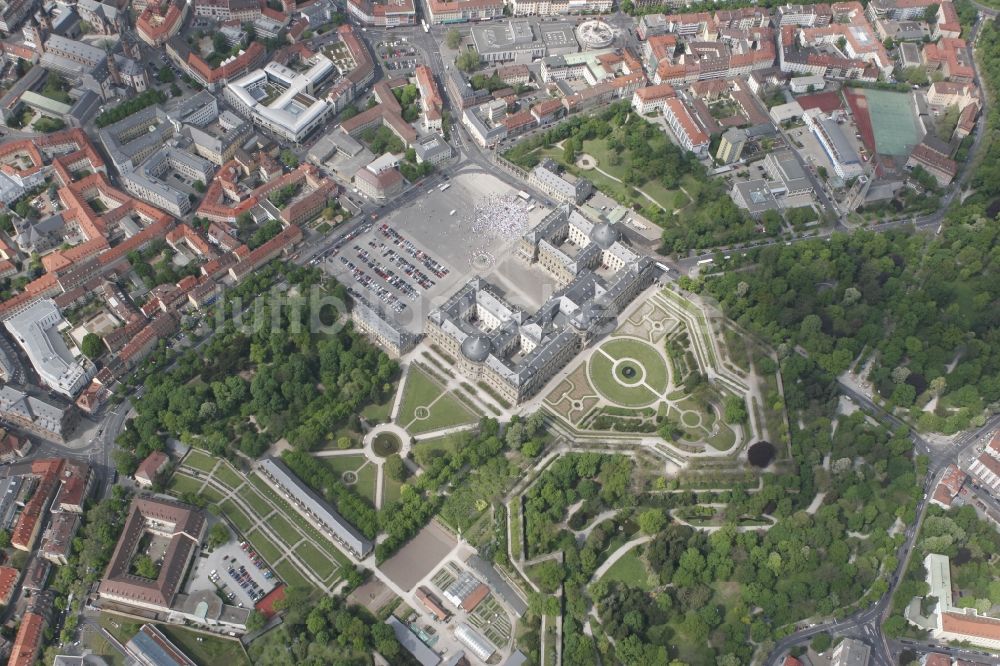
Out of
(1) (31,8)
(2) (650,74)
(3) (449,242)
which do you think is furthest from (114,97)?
(2) (650,74)

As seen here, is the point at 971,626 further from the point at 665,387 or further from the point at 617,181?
the point at 617,181

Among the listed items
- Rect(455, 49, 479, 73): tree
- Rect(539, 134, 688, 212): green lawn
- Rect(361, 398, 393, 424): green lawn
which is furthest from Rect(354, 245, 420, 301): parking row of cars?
Rect(455, 49, 479, 73): tree

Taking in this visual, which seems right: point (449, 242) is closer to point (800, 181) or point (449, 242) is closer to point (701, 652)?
point (800, 181)

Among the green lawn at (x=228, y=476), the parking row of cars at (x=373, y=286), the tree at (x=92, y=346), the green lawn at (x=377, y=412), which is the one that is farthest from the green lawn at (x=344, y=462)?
the tree at (x=92, y=346)

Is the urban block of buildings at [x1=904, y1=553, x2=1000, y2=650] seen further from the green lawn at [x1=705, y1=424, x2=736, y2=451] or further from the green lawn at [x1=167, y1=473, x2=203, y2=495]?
the green lawn at [x1=167, y1=473, x2=203, y2=495]

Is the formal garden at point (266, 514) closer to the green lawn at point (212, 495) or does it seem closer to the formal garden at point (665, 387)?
the green lawn at point (212, 495)
